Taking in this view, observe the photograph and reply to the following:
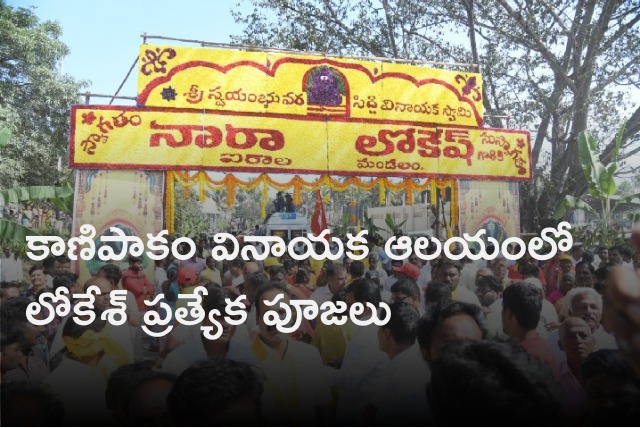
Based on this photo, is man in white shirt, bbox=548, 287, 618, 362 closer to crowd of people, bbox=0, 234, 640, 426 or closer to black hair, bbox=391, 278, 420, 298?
crowd of people, bbox=0, 234, 640, 426

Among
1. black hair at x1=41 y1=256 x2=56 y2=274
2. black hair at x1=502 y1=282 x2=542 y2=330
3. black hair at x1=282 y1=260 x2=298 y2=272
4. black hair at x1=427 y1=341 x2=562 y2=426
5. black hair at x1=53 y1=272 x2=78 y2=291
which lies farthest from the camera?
black hair at x1=282 y1=260 x2=298 y2=272

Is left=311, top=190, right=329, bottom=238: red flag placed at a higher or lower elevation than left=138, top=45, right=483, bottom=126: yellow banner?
lower

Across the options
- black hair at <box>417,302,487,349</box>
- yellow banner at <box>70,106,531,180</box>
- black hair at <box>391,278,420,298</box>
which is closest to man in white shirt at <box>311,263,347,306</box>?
black hair at <box>391,278,420,298</box>

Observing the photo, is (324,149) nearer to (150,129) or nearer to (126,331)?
(150,129)

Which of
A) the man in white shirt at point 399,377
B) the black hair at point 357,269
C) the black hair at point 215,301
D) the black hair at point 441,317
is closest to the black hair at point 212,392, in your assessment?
the man in white shirt at point 399,377

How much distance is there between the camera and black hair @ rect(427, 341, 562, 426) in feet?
3.88

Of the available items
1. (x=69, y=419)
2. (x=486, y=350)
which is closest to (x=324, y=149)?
(x=69, y=419)

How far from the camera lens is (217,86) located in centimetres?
780

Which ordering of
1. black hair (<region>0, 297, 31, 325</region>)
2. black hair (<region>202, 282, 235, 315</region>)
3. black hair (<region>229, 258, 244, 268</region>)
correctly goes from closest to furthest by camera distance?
1. black hair (<region>0, 297, 31, 325</region>)
2. black hair (<region>202, 282, 235, 315</region>)
3. black hair (<region>229, 258, 244, 268</region>)

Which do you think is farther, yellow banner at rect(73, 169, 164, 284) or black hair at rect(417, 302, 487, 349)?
yellow banner at rect(73, 169, 164, 284)

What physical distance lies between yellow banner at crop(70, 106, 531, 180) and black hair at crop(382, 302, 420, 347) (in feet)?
→ 18.2

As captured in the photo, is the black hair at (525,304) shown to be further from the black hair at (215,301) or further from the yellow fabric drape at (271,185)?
the yellow fabric drape at (271,185)

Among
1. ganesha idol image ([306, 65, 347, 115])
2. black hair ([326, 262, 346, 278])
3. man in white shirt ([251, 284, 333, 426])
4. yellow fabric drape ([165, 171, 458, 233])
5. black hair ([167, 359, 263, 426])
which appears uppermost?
ganesha idol image ([306, 65, 347, 115])

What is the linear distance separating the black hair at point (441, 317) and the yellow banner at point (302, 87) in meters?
6.10
